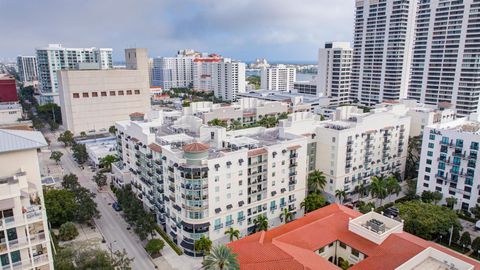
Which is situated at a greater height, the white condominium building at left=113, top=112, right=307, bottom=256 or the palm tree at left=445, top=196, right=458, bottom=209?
the white condominium building at left=113, top=112, right=307, bottom=256

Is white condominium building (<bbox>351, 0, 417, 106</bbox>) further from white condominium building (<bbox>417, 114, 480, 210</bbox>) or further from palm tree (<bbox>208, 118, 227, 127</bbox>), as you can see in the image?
palm tree (<bbox>208, 118, 227, 127</bbox>)

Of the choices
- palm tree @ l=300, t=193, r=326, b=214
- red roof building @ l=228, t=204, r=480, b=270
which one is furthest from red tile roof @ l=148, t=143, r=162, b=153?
palm tree @ l=300, t=193, r=326, b=214

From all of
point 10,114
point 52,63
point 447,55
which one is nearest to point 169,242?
point 10,114

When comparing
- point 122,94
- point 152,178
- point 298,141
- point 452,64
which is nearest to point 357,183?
point 298,141

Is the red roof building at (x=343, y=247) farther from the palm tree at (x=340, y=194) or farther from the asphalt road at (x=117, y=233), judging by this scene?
the asphalt road at (x=117, y=233)

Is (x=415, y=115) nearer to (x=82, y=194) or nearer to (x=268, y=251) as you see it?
(x=268, y=251)

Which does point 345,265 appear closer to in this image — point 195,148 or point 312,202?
point 312,202
